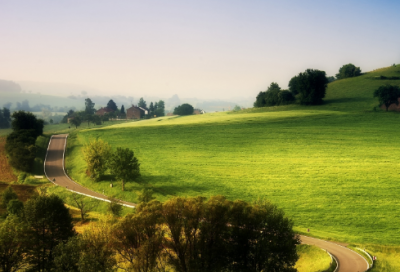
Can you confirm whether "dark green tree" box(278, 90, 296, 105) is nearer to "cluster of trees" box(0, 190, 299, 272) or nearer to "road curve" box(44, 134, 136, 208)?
"road curve" box(44, 134, 136, 208)

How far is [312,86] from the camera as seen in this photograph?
12281cm

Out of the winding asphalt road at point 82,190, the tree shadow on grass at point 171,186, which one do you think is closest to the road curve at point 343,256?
the winding asphalt road at point 82,190

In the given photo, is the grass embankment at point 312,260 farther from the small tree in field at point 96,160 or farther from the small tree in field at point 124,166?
the small tree in field at point 96,160

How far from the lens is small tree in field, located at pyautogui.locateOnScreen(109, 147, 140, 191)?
6138 cm

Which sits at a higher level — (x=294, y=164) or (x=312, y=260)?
(x=294, y=164)

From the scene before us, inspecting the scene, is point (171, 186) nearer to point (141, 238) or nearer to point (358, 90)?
point (141, 238)

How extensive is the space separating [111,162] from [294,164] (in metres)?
41.2

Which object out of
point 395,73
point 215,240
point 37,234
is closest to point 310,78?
point 395,73

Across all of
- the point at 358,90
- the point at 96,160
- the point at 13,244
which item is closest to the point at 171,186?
the point at 96,160

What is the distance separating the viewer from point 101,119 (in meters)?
176

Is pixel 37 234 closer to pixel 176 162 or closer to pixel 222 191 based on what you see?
pixel 222 191

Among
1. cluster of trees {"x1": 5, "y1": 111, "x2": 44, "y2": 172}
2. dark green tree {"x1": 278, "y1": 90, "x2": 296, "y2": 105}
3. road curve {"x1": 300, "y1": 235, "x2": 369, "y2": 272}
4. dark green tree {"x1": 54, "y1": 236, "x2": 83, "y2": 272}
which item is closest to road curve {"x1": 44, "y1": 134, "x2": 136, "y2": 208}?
cluster of trees {"x1": 5, "y1": 111, "x2": 44, "y2": 172}

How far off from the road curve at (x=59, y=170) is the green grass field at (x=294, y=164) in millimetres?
2312

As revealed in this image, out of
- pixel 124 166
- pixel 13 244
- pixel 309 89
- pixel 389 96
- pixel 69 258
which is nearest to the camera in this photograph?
pixel 69 258
